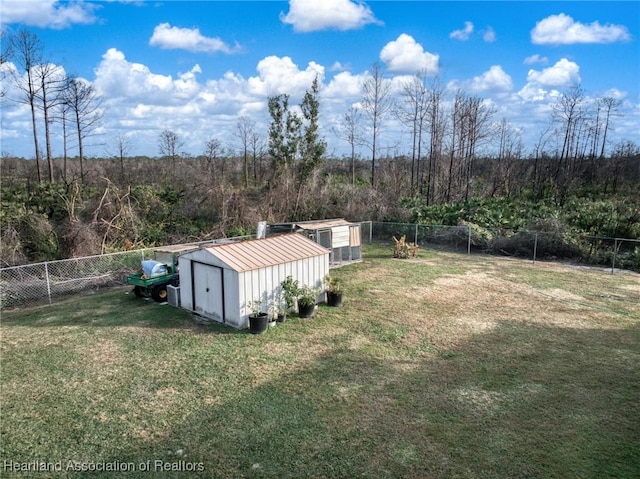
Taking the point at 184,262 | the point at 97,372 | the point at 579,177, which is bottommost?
the point at 97,372

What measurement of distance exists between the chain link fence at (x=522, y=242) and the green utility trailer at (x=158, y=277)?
10.9 m

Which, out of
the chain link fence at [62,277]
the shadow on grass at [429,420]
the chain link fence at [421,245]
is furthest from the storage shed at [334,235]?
the shadow on grass at [429,420]

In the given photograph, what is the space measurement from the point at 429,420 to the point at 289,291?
15.8 feet

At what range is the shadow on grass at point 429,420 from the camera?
4922 mm

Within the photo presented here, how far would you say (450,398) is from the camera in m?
6.38

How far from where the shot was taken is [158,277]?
11094 millimetres

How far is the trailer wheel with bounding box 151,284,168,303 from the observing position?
→ 10.9m

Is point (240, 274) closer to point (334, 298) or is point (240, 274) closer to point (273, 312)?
point (273, 312)

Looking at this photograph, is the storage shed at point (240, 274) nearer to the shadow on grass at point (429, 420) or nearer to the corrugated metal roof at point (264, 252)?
the corrugated metal roof at point (264, 252)

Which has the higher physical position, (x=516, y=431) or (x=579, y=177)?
(x=579, y=177)

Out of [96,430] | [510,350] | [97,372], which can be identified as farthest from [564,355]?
[97,372]

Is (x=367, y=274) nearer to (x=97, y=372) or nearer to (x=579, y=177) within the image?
(x=97, y=372)

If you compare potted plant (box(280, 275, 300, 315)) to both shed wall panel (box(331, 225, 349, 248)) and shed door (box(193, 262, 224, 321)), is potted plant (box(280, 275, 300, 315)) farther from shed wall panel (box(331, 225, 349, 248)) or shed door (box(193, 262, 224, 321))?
shed wall panel (box(331, 225, 349, 248))

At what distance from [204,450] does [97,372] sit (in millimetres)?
3191
